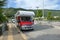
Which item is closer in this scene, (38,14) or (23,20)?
(23,20)

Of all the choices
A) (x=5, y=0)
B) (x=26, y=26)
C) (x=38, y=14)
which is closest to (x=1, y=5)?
(x=5, y=0)

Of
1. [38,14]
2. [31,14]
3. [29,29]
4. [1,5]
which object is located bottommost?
[38,14]

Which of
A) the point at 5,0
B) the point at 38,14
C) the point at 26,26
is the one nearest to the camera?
the point at 5,0

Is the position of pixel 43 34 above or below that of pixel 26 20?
below

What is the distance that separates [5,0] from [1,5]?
32 centimetres

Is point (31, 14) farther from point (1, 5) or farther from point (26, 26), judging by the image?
point (1, 5)

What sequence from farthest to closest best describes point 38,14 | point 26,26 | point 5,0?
point 38,14 < point 26,26 < point 5,0

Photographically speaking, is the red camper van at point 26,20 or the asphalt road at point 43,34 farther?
the red camper van at point 26,20

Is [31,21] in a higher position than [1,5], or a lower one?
lower

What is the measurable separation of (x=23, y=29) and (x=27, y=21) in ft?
4.27

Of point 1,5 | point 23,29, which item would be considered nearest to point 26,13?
point 23,29

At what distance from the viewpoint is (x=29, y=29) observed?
26.4m

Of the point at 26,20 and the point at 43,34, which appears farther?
the point at 26,20

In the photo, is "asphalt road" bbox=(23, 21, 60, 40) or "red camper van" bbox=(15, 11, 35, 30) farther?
"red camper van" bbox=(15, 11, 35, 30)
